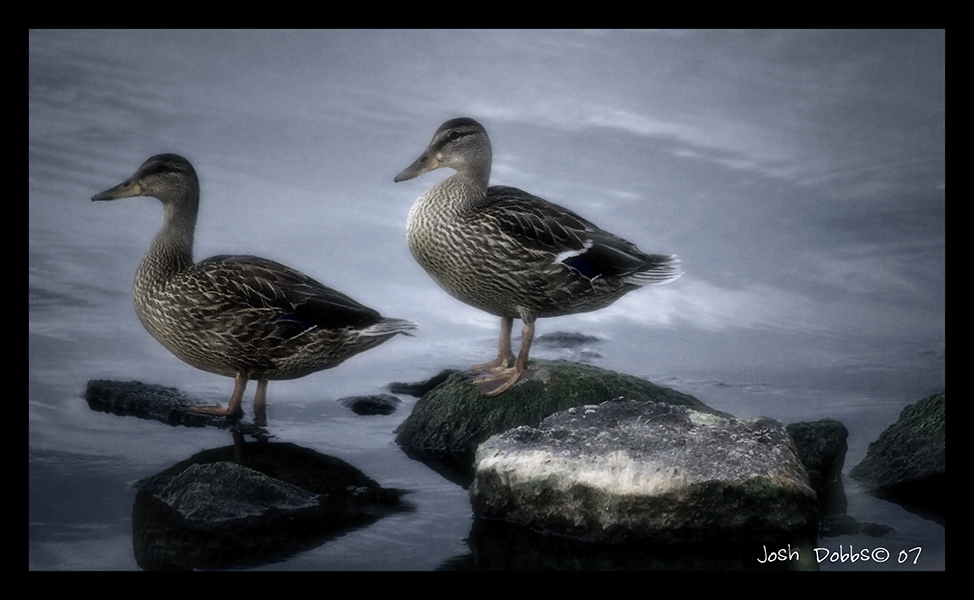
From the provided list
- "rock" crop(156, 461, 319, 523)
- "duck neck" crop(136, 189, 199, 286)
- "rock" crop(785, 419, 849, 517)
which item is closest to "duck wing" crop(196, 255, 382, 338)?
"duck neck" crop(136, 189, 199, 286)

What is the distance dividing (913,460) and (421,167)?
3.69m

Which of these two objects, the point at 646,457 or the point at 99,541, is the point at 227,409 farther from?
the point at 646,457

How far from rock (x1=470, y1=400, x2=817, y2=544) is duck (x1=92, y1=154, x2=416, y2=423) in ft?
5.81

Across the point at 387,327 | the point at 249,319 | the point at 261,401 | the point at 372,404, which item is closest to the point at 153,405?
the point at 261,401

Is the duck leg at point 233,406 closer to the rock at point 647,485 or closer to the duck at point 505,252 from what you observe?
the duck at point 505,252

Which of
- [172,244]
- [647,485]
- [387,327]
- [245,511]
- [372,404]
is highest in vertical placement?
[172,244]

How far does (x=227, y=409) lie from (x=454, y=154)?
227 cm

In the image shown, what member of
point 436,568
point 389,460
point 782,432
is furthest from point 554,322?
point 436,568

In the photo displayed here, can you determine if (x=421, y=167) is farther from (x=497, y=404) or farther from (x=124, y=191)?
(x=124, y=191)

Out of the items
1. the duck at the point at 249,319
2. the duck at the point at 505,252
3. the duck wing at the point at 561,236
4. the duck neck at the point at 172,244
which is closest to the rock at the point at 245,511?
the duck at the point at 249,319

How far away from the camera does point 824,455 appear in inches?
252

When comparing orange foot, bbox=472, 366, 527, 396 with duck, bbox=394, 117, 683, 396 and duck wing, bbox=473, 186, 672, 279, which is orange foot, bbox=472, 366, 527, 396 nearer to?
duck, bbox=394, 117, 683, 396

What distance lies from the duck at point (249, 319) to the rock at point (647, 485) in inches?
69.7

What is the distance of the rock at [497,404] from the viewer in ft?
22.5
